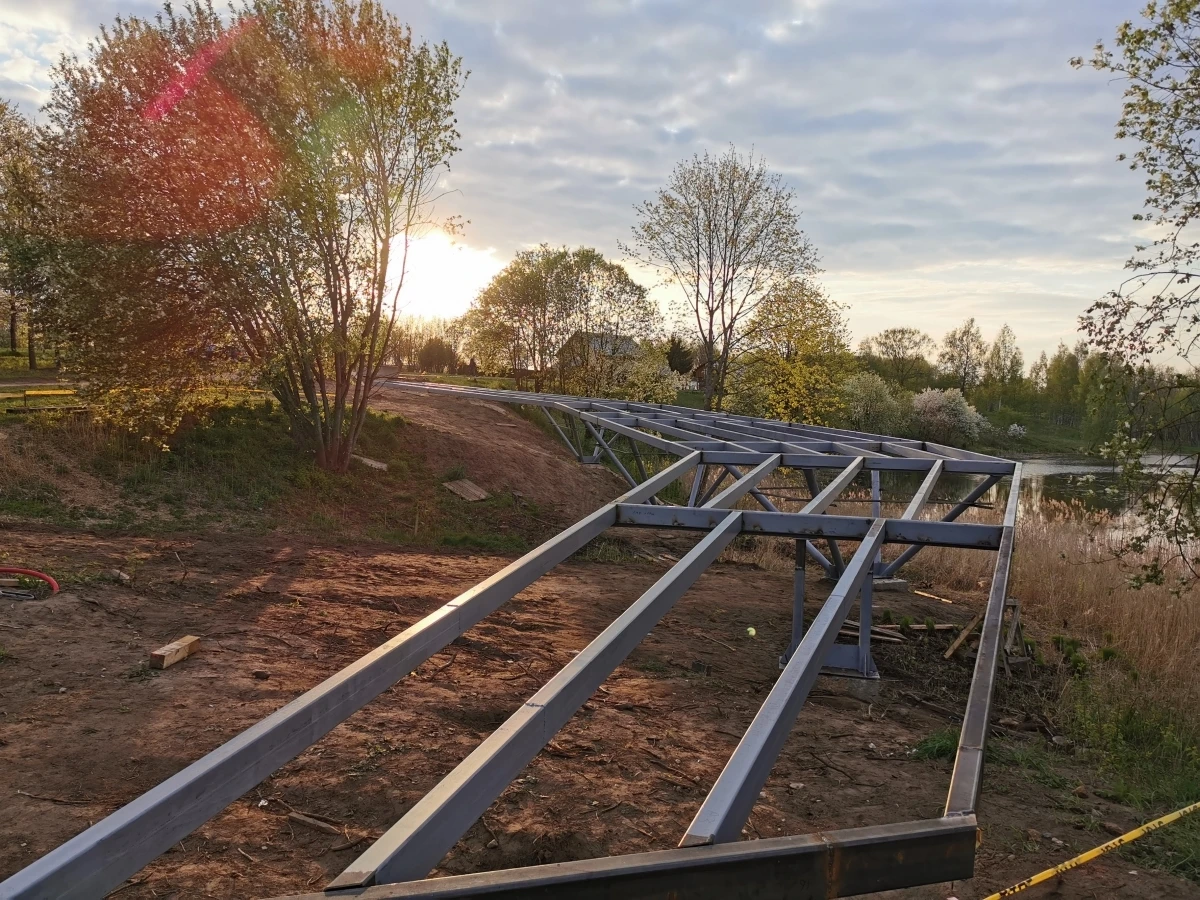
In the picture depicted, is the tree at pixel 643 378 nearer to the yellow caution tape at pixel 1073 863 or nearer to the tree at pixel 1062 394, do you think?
the yellow caution tape at pixel 1073 863

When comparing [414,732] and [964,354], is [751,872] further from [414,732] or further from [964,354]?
[964,354]

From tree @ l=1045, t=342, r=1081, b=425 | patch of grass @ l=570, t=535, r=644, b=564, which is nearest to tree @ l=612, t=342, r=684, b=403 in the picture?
patch of grass @ l=570, t=535, r=644, b=564

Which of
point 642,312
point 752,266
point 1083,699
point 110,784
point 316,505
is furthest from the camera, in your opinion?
point 642,312

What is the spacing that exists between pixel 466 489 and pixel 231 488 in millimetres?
4704

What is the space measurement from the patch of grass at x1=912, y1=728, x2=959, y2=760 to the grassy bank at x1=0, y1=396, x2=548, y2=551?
870 cm

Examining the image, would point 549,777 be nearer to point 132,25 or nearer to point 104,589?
point 104,589

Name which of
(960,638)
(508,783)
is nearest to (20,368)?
(960,638)

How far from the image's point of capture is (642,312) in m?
30.8

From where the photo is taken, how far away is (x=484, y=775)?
7.84 feet

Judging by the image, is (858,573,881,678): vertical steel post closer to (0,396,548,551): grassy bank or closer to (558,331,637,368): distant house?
(0,396,548,551): grassy bank

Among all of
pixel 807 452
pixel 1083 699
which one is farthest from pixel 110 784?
pixel 1083 699

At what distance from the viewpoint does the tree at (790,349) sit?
26.8m

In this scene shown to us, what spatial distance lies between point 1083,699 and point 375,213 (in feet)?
41.2

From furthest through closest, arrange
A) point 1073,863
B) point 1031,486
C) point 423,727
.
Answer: point 1031,486
point 423,727
point 1073,863
